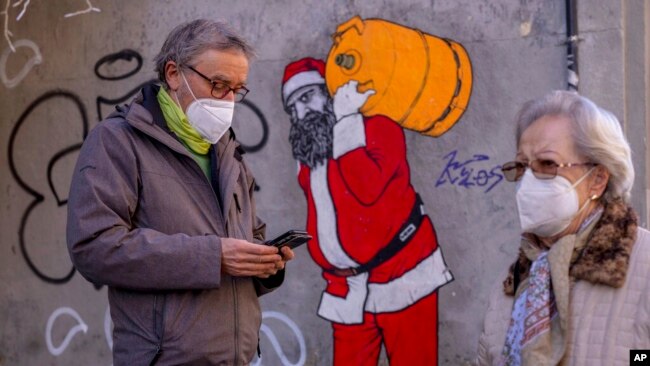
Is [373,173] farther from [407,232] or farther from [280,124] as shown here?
[280,124]

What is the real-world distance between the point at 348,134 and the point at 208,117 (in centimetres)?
217

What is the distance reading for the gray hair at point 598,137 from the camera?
8.78 feet

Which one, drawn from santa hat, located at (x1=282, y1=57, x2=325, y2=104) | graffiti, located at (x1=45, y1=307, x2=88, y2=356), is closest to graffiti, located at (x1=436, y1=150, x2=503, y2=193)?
santa hat, located at (x1=282, y1=57, x2=325, y2=104)

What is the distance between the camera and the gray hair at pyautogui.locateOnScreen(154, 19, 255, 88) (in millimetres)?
3268

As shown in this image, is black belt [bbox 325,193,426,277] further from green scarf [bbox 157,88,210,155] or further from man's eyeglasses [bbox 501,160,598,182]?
man's eyeglasses [bbox 501,160,598,182]

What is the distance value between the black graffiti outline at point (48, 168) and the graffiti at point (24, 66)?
22cm

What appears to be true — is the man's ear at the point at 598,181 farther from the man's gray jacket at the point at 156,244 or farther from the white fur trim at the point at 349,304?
the white fur trim at the point at 349,304

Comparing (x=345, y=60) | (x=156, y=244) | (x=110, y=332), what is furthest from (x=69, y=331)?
(x=156, y=244)

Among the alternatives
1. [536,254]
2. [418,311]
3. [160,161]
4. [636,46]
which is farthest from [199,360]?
[636,46]

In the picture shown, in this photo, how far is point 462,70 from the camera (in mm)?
5113

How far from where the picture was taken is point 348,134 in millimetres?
5355

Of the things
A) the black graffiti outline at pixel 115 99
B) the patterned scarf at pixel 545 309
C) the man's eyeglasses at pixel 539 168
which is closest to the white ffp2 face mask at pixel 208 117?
the man's eyeglasses at pixel 539 168

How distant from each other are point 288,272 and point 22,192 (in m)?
2.01

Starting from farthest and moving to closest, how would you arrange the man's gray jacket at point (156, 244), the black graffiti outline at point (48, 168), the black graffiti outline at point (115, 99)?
the black graffiti outline at point (48, 168)
the black graffiti outline at point (115, 99)
the man's gray jacket at point (156, 244)
